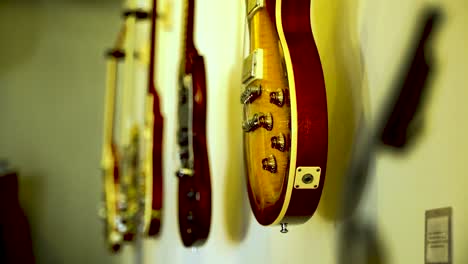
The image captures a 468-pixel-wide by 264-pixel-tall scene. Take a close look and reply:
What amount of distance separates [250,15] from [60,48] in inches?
84.0

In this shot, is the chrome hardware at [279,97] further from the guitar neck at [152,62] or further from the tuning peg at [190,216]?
the guitar neck at [152,62]

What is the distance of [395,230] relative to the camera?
524 mm

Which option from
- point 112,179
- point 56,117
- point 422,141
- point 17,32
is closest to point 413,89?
point 422,141

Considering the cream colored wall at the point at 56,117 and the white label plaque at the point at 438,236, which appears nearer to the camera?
the white label plaque at the point at 438,236

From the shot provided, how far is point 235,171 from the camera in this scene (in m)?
1.03

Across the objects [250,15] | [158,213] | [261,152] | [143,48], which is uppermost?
[143,48]

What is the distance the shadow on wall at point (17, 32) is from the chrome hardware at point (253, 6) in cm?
215

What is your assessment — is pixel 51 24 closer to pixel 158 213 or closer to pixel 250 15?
pixel 158 213

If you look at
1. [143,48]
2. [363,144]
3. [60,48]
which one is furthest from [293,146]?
[60,48]

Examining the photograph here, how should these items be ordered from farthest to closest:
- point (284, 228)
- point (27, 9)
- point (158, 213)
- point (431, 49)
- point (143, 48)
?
1. point (27, 9)
2. point (143, 48)
3. point (158, 213)
4. point (284, 228)
5. point (431, 49)

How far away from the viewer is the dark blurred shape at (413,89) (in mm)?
490

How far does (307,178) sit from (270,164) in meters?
0.08

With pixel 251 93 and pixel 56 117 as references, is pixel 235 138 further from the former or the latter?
pixel 56 117

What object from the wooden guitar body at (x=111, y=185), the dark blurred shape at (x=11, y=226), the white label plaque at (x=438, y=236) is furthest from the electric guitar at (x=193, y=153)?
the dark blurred shape at (x=11, y=226)
